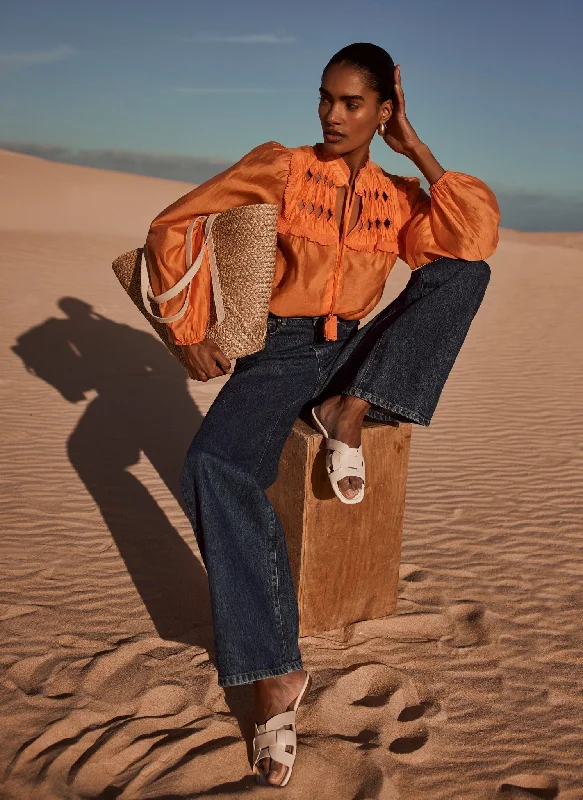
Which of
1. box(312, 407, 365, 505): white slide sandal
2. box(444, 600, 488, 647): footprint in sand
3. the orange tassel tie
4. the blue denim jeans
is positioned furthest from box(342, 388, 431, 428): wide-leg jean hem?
box(444, 600, 488, 647): footprint in sand

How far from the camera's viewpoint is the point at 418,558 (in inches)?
190

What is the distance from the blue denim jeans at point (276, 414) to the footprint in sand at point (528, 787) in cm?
80

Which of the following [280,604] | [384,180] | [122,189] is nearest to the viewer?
[280,604]

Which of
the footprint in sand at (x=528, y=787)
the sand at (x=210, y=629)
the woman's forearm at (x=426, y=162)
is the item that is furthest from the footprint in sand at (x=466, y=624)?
the woman's forearm at (x=426, y=162)

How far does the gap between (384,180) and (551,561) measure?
2472mm

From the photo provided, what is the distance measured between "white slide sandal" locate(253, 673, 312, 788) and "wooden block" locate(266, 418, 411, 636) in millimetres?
729

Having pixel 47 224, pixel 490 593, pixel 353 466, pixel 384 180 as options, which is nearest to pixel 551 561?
pixel 490 593

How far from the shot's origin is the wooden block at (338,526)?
11.6ft

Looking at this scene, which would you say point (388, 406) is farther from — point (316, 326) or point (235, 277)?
point (235, 277)

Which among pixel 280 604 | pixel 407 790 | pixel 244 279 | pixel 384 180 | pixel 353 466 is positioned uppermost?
pixel 384 180

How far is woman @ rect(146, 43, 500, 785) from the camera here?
9.96 feet

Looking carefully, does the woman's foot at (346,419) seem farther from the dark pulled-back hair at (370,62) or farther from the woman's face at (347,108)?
the dark pulled-back hair at (370,62)

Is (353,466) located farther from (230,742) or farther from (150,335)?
(150,335)

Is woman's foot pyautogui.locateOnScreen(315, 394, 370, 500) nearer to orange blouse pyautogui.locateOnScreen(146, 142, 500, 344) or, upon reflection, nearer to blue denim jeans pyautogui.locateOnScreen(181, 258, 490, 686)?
blue denim jeans pyautogui.locateOnScreen(181, 258, 490, 686)
